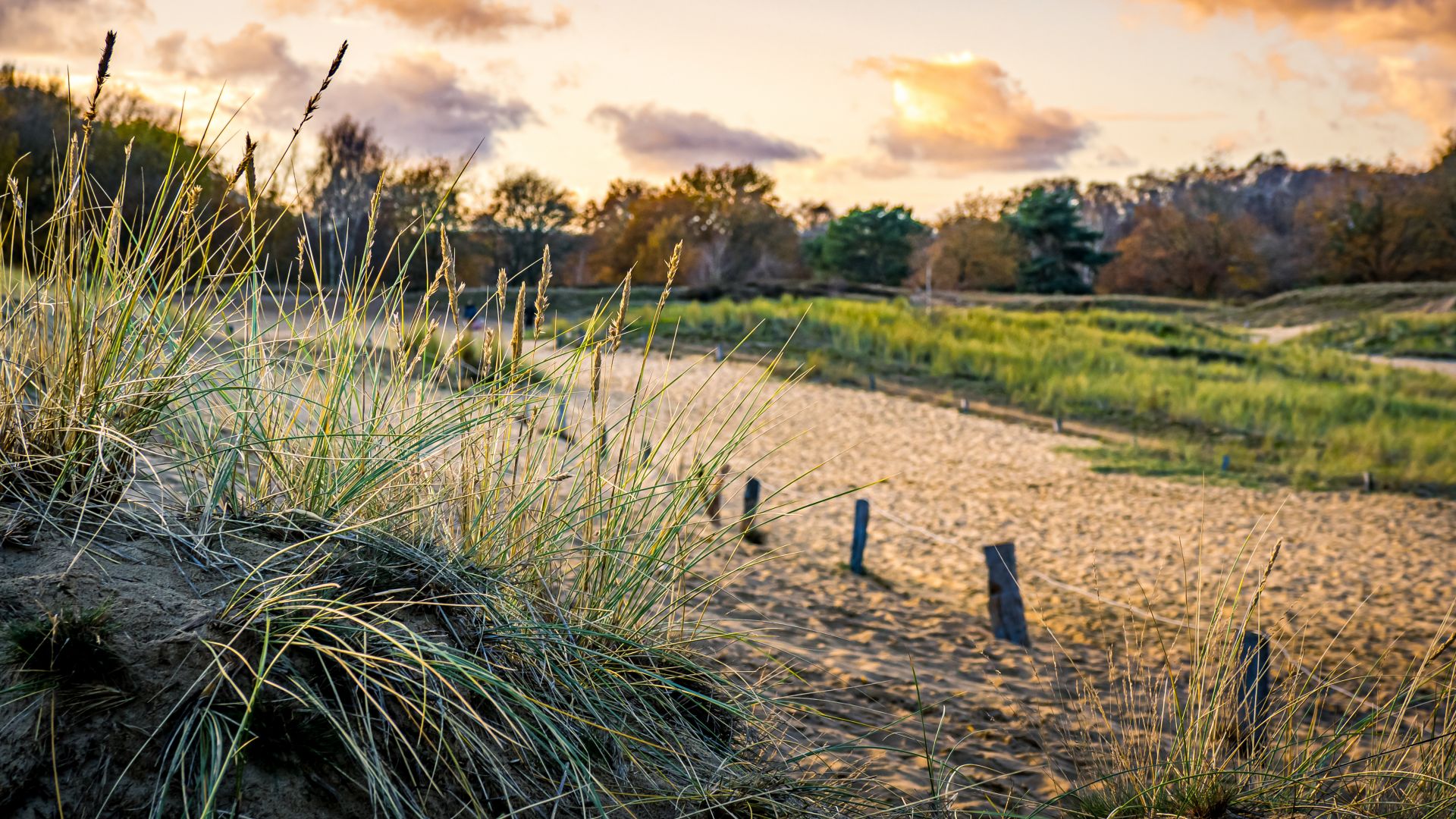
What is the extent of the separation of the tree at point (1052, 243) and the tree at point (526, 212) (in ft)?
72.3

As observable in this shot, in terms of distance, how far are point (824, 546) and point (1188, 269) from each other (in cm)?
4341

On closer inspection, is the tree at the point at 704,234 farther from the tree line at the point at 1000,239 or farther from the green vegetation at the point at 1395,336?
the green vegetation at the point at 1395,336

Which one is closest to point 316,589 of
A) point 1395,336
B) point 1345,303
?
point 1395,336

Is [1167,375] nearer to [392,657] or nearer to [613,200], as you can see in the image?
[392,657]

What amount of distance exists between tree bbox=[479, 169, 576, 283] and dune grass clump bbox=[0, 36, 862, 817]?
1179 inches

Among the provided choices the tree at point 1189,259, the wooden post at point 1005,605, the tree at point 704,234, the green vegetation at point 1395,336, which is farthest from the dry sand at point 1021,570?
the tree at point 1189,259

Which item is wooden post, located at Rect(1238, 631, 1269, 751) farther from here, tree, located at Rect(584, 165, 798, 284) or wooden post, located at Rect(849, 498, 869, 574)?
tree, located at Rect(584, 165, 798, 284)

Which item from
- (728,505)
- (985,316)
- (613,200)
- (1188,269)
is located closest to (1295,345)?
(985,316)

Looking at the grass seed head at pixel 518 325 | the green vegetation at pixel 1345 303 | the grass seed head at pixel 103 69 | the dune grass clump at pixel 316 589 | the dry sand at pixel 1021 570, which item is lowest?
the dry sand at pixel 1021 570

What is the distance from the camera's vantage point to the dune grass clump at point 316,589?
1.55 metres

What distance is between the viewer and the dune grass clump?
61.1 inches

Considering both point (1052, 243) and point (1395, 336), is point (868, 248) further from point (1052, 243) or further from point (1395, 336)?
point (1395, 336)

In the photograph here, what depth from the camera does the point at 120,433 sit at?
5.96 feet

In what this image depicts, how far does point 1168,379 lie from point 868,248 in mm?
31489
